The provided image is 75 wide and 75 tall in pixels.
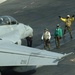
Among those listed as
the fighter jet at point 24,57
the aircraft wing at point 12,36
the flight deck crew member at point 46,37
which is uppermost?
the fighter jet at point 24,57

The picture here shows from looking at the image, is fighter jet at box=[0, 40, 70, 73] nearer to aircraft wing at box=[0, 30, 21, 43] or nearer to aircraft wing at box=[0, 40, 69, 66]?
aircraft wing at box=[0, 40, 69, 66]

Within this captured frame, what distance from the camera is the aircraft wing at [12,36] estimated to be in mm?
19966

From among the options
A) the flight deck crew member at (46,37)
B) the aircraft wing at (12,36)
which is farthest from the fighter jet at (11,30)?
the flight deck crew member at (46,37)

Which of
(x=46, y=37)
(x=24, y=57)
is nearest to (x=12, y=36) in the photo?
(x=24, y=57)

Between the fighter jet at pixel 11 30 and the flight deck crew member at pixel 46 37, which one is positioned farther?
the flight deck crew member at pixel 46 37

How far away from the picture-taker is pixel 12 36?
20.6m

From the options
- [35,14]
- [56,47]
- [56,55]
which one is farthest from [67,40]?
[35,14]

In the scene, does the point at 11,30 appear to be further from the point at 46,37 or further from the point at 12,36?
the point at 46,37

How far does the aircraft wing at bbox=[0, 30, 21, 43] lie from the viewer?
1997cm

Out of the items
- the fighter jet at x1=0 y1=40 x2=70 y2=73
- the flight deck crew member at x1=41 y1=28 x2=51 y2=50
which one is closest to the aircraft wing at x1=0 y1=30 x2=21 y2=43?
the fighter jet at x1=0 y1=40 x2=70 y2=73

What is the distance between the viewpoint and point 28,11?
44250mm

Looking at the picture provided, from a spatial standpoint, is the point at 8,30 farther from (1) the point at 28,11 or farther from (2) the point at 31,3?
(2) the point at 31,3

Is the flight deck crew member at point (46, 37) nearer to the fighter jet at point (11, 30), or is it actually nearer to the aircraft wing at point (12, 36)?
the fighter jet at point (11, 30)

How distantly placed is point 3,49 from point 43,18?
23.3 meters
